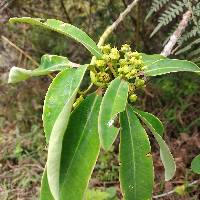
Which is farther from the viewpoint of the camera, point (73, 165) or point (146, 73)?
point (146, 73)

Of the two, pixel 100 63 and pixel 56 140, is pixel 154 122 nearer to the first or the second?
pixel 100 63

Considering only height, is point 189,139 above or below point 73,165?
above

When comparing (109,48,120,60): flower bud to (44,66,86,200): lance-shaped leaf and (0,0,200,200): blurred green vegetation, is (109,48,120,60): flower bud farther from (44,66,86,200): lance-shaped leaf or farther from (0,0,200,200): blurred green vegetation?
(0,0,200,200): blurred green vegetation

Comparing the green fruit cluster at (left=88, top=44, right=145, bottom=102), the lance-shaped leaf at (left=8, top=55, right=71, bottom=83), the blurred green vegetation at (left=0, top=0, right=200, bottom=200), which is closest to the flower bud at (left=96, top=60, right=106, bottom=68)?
the green fruit cluster at (left=88, top=44, right=145, bottom=102)

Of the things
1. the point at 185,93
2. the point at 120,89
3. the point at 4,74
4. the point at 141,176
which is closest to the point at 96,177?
the point at 185,93

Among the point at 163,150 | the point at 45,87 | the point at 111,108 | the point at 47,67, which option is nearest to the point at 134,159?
the point at 163,150

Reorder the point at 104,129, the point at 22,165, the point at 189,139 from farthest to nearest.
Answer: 1. the point at 22,165
2. the point at 189,139
3. the point at 104,129

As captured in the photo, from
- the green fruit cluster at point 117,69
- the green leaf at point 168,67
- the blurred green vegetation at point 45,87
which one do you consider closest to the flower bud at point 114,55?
the green fruit cluster at point 117,69

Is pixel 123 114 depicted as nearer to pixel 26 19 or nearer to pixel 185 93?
pixel 26 19
